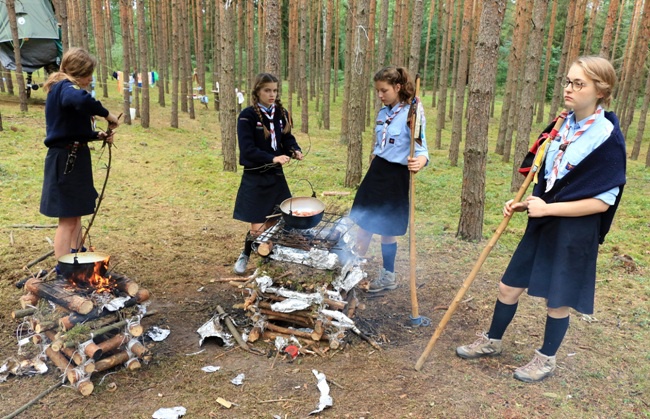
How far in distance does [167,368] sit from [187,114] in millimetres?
14133

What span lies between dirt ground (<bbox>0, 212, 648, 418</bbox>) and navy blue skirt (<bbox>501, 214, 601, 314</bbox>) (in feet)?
2.10

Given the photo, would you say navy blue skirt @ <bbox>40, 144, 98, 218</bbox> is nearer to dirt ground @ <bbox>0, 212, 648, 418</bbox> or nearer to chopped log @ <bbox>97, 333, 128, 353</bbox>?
dirt ground @ <bbox>0, 212, 648, 418</bbox>

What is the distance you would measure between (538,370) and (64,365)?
10.0 feet

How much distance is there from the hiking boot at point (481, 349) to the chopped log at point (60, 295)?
2.52 m

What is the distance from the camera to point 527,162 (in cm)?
302

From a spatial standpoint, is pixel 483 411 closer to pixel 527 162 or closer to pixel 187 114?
pixel 527 162

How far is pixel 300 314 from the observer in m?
3.40

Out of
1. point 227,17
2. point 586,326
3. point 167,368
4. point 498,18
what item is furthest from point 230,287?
point 227,17

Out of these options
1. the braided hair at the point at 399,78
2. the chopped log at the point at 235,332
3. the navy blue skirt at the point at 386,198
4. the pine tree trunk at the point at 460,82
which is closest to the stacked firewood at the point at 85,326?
the chopped log at the point at 235,332

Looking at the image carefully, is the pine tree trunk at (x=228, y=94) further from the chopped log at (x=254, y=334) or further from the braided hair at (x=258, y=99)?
the chopped log at (x=254, y=334)

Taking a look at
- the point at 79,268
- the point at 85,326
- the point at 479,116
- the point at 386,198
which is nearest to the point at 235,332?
the point at 85,326

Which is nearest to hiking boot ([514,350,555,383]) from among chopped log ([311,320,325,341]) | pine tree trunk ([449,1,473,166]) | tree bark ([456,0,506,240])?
chopped log ([311,320,325,341])

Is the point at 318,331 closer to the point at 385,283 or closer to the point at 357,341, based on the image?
the point at 357,341

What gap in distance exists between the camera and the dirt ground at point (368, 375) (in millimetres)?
2703
